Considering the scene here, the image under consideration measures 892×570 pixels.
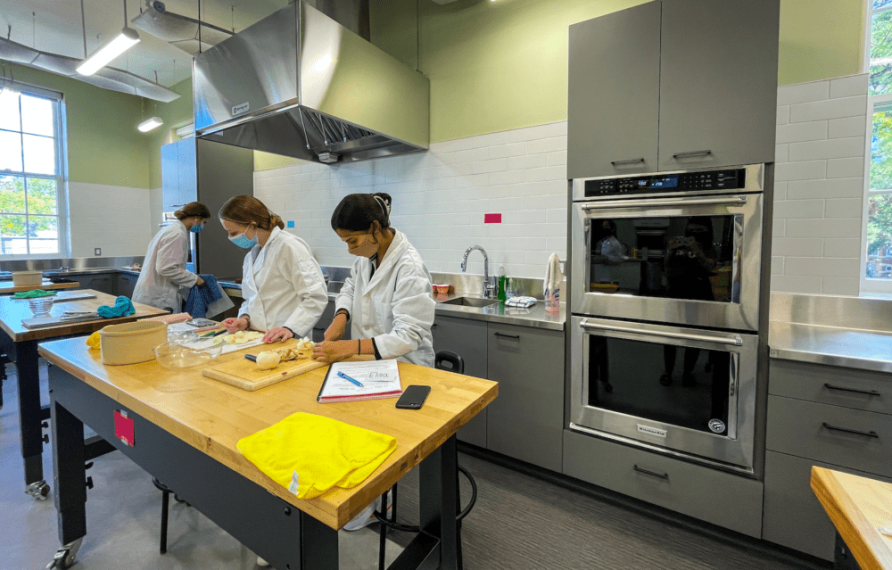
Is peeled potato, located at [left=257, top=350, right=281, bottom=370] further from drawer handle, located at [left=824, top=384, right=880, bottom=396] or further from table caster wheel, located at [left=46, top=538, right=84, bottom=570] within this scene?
drawer handle, located at [left=824, top=384, right=880, bottom=396]

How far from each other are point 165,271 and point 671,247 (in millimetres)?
3704

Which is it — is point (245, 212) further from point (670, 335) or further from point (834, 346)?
point (834, 346)

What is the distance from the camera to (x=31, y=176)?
6016mm

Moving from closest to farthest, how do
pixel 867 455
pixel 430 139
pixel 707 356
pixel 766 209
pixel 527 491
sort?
pixel 867 455
pixel 766 209
pixel 707 356
pixel 527 491
pixel 430 139

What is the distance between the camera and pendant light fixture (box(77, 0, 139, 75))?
3305 millimetres

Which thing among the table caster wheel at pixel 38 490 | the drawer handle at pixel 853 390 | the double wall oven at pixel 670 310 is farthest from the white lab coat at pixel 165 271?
the drawer handle at pixel 853 390

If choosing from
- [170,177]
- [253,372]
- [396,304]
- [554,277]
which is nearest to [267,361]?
[253,372]

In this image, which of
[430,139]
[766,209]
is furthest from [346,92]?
[766,209]

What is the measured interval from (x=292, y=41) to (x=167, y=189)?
12.1 feet

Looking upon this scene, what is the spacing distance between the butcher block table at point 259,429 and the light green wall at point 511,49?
8.33ft

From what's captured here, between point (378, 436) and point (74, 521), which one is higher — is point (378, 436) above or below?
above

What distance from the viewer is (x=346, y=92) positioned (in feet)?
9.91

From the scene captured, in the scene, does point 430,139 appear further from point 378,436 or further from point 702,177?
point 378,436

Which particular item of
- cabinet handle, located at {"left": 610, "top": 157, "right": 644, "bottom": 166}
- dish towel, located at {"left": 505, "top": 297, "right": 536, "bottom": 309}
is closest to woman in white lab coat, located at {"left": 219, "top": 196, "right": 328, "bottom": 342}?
dish towel, located at {"left": 505, "top": 297, "right": 536, "bottom": 309}
